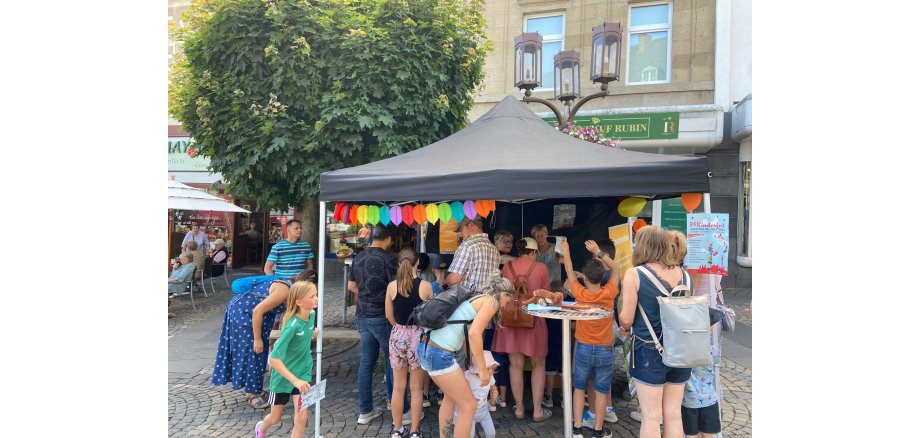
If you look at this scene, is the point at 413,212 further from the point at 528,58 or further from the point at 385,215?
the point at 528,58

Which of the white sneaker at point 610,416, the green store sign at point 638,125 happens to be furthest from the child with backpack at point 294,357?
the green store sign at point 638,125

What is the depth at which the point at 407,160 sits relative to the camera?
4266 mm

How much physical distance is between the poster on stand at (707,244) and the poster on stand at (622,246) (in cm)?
96

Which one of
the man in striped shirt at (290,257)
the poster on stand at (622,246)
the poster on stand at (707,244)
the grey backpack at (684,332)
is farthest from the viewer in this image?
the man in striped shirt at (290,257)

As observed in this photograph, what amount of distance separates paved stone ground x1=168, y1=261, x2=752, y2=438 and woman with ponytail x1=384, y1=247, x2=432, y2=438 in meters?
0.35

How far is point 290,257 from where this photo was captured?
477 centimetres

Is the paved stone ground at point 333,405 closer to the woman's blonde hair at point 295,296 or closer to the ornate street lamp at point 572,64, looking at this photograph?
the woman's blonde hair at point 295,296

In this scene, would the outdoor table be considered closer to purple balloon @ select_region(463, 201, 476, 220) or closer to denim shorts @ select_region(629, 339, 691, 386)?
denim shorts @ select_region(629, 339, 691, 386)

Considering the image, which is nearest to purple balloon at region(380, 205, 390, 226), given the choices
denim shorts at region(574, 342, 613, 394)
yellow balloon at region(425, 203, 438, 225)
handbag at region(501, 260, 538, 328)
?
yellow balloon at region(425, 203, 438, 225)

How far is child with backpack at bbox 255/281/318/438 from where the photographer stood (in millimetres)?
3205

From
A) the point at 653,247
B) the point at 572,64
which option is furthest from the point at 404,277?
the point at 572,64

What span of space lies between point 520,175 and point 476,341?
1.31 metres

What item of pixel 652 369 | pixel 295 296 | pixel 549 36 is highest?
pixel 549 36

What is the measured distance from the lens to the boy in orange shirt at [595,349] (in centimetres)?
A: 362
